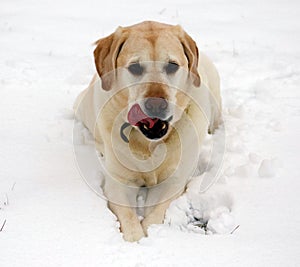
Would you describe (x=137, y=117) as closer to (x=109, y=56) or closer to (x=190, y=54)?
(x=109, y=56)

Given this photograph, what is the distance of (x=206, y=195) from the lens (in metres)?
2.86

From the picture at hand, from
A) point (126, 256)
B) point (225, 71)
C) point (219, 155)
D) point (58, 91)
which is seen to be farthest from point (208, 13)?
point (126, 256)

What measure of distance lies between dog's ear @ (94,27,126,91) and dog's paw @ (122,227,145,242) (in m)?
0.86

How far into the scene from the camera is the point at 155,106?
2.54m

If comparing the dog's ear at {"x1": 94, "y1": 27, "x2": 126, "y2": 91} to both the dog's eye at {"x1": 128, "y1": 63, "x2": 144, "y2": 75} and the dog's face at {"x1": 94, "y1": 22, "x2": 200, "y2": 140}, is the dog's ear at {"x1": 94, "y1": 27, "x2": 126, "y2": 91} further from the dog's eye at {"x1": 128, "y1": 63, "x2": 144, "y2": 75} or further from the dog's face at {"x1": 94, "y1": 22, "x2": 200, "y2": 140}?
the dog's eye at {"x1": 128, "y1": 63, "x2": 144, "y2": 75}

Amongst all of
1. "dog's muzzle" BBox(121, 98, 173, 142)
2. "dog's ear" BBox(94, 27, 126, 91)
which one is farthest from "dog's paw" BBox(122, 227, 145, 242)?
"dog's ear" BBox(94, 27, 126, 91)

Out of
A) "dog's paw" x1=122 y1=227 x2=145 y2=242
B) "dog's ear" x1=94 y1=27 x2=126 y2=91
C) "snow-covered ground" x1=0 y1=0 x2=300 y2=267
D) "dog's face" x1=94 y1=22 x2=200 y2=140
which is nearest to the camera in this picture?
"snow-covered ground" x1=0 y1=0 x2=300 y2=267

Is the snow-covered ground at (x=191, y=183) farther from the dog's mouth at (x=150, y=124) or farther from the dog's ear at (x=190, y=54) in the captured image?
the dog's ear at (x=190, y=54)

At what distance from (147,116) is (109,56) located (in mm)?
481

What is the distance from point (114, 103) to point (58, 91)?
160cm

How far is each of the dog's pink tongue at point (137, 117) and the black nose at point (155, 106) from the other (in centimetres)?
6

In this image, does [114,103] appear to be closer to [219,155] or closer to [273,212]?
[219,155]

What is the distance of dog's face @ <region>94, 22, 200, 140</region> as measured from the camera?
2.61 m

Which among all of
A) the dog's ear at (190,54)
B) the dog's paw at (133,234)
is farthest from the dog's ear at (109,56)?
the dog's paw at (133,234)
